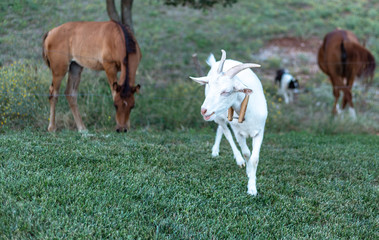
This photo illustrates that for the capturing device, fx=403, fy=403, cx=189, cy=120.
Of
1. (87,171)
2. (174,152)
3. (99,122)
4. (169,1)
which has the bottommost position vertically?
(99,122)

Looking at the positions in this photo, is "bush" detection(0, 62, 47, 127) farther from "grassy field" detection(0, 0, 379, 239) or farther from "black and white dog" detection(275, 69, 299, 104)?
"black and white dog" detection(275, 69, 299, 104)

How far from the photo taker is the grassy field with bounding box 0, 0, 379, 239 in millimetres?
3818

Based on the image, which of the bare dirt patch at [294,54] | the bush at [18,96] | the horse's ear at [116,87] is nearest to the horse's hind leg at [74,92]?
the bush at [18,96]

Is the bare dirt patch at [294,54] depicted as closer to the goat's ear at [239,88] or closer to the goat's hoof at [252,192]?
the goat's hoof at [252,192]

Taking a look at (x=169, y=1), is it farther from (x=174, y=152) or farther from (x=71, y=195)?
(x=71, y=195)

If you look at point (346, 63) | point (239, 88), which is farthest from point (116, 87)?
point (346, 63)

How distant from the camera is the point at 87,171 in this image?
15.5 feet

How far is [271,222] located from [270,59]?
1355 cm

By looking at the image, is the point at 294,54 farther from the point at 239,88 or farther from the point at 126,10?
the point at 239,88

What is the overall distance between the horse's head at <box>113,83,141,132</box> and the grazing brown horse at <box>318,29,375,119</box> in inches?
246

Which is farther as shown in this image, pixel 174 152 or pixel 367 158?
pixel 367 158

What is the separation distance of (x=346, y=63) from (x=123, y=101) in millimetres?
6927

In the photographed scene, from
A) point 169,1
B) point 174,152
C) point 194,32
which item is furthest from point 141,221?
point 194,32

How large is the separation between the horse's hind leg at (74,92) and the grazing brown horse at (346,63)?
6985 millimetres
